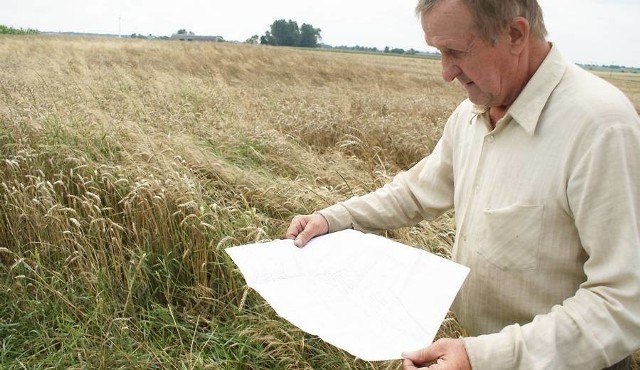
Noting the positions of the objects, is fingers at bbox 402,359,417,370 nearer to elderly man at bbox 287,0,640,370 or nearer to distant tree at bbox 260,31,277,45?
elderly man at bbox 287,0,640,370

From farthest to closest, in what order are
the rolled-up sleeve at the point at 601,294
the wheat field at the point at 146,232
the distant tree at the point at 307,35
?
1. the distant tree at the point at 307,35
2. the wheat field at the point at 146,232
3. the rolled-up sleeve at the point at 601,294

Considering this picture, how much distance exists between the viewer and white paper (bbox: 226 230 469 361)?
1.28m

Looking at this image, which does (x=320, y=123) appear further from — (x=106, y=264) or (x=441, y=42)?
(x=441, y=42)

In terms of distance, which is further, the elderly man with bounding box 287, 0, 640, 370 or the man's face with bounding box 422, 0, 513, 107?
the man's face with bounding box 422, 0, 513, 107

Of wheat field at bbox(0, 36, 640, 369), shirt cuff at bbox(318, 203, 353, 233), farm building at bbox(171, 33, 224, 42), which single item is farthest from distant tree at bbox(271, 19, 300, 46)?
shirt cuff at bbox(318, 203, 353, 233)

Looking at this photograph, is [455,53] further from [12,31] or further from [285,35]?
[285,35]

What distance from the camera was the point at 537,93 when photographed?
137 centimetres

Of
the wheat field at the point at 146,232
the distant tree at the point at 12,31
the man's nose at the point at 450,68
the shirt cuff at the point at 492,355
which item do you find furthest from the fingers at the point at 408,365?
the distant tree at the point at 12,31

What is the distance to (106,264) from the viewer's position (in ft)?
9.15

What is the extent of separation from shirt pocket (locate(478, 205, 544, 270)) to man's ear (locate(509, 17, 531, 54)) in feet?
1.36

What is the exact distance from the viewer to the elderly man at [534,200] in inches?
45.3

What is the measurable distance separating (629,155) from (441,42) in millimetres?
552

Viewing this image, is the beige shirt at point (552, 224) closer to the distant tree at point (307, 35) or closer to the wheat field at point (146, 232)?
the wheat field at point (146, 232)

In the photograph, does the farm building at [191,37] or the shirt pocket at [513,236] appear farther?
the farm building at [191,37]
